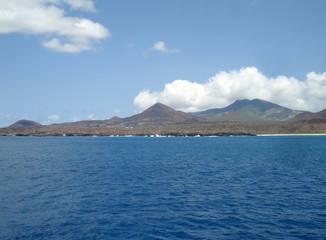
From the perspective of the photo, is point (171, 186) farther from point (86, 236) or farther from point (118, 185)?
point (86, 236)

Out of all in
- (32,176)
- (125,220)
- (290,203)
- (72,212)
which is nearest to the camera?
(125,220)

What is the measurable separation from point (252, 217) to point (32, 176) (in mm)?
35299

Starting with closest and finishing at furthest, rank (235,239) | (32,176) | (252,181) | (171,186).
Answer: (235,239) < (171,186) < (252,181) < (32,176)

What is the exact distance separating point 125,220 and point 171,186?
13.4 meters

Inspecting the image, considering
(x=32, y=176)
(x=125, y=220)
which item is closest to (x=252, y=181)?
(x=125, y=220)

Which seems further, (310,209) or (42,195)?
(42,195)

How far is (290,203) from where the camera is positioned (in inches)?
1156

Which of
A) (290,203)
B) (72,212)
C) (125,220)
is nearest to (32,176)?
(72,212)

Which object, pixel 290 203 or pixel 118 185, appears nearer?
pixel 290 203

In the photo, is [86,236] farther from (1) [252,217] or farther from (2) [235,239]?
(1) [252,217]

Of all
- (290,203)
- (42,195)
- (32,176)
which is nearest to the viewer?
(290,203)

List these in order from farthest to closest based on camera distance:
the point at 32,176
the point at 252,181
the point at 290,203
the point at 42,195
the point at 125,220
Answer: the point at 32,176, the point at 252,181, the point at 42,195, the point at 290,203, the point at 125,220

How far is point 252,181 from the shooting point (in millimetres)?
40469

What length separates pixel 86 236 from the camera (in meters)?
21.1
